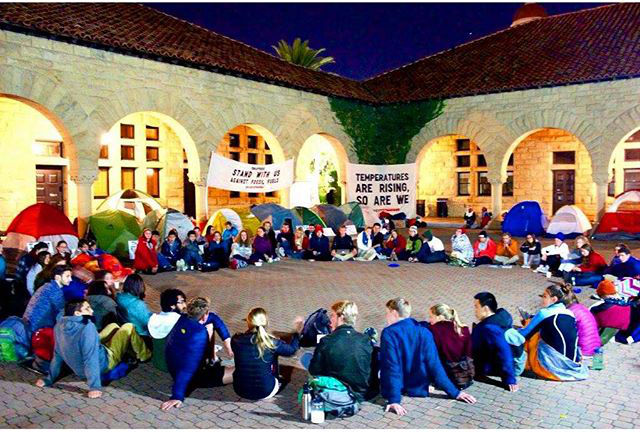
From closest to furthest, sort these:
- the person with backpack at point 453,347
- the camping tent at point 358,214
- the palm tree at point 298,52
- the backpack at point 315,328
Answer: the person with backpack at point 453,347, the backpack at point 315,328, the camping tent at point 358,214, the palm tree at point 298,52

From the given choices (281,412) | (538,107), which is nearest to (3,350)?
(281,412)

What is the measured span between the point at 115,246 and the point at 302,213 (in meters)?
6.19

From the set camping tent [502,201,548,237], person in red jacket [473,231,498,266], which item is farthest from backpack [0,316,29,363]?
camping tent [502,201,548,237]

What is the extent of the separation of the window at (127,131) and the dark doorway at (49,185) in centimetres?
289

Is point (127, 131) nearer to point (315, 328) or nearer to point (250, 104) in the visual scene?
point (250, 104)

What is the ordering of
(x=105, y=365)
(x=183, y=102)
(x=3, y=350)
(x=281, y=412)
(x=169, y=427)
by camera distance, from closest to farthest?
(x=169, y=427), (x=281, y=412), (x=105, y=365), (x=3, y=350), (x=183, y=102)

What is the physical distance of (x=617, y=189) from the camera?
2439cm

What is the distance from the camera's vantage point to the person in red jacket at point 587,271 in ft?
35.5

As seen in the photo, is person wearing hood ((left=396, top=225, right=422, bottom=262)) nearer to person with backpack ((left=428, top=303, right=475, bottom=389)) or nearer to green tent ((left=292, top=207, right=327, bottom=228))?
green tent ((left=292, top=207, right=327, bottom=228))

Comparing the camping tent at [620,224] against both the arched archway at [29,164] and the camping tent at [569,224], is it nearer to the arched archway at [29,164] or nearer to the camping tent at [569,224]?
the camping tent at [569,224]

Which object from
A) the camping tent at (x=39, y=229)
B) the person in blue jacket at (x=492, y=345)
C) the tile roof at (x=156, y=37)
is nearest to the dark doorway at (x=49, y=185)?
the tile roof at (x=156, y=37)

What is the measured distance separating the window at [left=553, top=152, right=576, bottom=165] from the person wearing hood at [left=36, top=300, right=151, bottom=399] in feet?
79.0

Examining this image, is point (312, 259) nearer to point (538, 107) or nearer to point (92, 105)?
point (92, 105)

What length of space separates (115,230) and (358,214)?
333 inches
